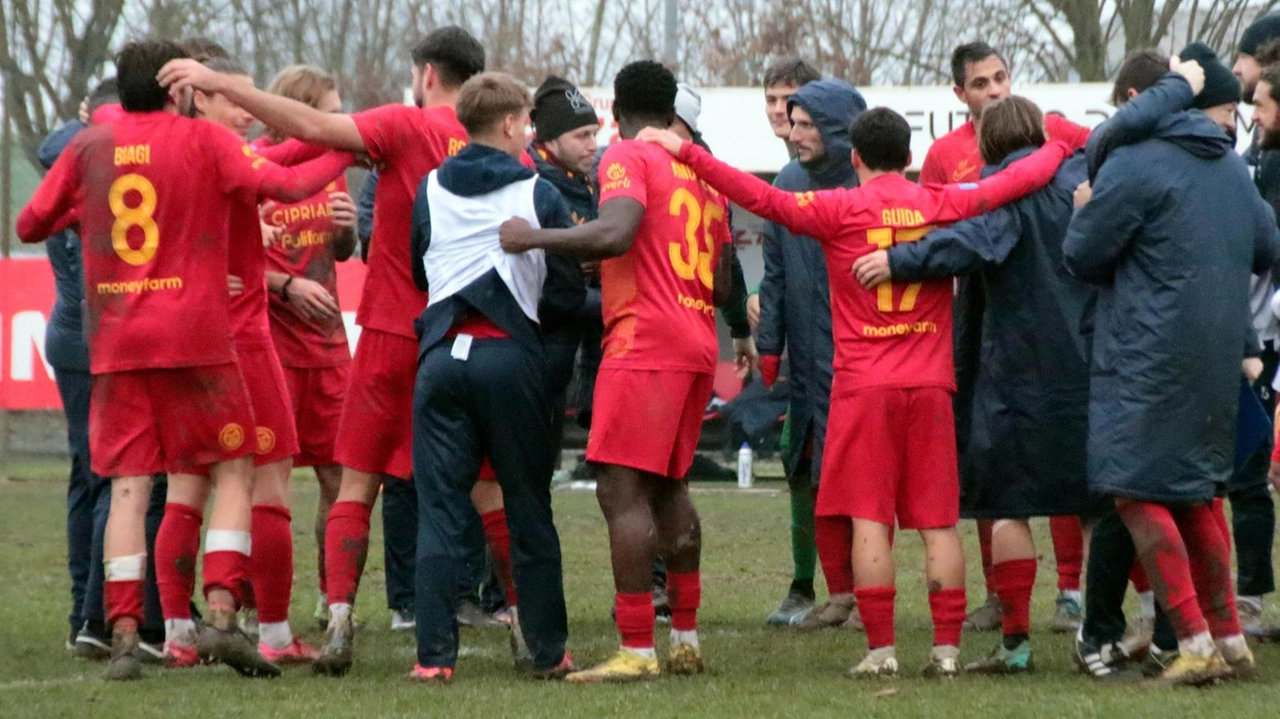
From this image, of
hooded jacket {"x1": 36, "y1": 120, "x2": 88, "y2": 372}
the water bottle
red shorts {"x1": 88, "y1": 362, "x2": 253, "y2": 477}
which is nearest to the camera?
red shorts {"x1": 88, "y1": 362, "x2": 253, "y2": 477}

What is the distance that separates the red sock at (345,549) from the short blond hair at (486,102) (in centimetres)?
148

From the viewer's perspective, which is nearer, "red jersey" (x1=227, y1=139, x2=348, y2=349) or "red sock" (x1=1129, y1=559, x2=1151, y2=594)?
"red jersey" (x1=227, y1=139, x2=348, y2=349)

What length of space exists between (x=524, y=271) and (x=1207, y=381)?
2.30m

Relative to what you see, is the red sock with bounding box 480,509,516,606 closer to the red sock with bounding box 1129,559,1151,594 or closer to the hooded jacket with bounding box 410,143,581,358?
the hooded jacket with bounding box 410,143,581,358

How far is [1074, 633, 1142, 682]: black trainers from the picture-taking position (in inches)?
262

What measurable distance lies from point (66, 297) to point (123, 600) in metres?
1.92

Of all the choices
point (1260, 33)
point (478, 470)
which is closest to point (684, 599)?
point (478, 470)

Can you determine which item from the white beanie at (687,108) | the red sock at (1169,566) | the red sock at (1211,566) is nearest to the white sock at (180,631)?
the white beanie at (687,108)

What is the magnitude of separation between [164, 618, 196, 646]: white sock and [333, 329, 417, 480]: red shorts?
83 centimetres

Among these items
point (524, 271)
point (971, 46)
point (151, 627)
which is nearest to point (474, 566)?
point (151, 627)

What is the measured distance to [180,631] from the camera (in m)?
7.09

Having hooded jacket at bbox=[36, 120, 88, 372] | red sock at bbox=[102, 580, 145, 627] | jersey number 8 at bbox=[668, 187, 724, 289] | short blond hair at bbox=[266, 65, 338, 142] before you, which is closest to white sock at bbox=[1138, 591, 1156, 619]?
jersey number 8 at bbox=[668, 187, 724, 289]

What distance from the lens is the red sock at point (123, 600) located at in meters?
6.64

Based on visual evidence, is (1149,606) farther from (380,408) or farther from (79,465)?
(79,465)
